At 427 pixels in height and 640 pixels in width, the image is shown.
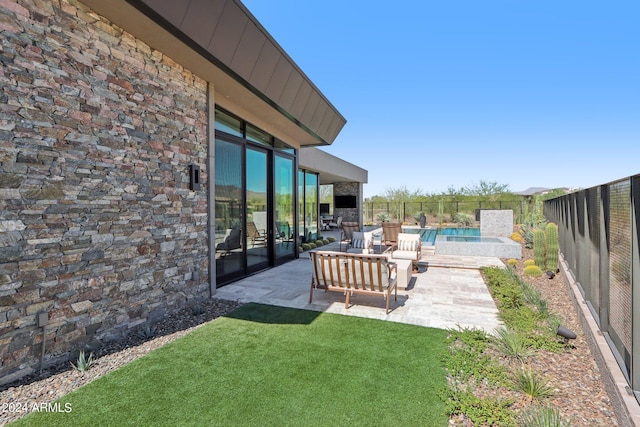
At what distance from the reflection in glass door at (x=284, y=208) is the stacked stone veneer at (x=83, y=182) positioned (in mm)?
4003

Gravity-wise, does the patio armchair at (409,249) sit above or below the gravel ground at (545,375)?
above

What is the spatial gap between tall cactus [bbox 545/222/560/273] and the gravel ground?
11.0 feet

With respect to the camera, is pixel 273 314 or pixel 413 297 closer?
pixel 273 314

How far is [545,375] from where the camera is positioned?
3.00m

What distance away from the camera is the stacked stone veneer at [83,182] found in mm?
2898

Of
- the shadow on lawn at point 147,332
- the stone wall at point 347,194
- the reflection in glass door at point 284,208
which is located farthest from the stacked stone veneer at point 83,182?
the stone wall at point 347,194

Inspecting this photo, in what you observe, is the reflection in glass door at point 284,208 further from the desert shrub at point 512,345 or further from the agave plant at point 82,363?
the desert shrub at point 512,345

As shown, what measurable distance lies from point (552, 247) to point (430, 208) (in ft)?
67.8

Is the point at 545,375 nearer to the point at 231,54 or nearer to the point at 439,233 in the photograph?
the point at 231,54

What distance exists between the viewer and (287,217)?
31.6 ft

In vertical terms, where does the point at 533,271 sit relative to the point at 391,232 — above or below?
below

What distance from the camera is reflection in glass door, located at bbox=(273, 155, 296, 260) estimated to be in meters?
8.88

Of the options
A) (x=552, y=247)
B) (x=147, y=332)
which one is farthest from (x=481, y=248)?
(x=147, y=332)

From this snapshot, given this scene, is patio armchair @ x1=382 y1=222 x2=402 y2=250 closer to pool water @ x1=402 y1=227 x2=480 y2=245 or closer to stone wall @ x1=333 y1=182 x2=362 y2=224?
pool water @ x1=402 y1=227 x2=480 y2=245
